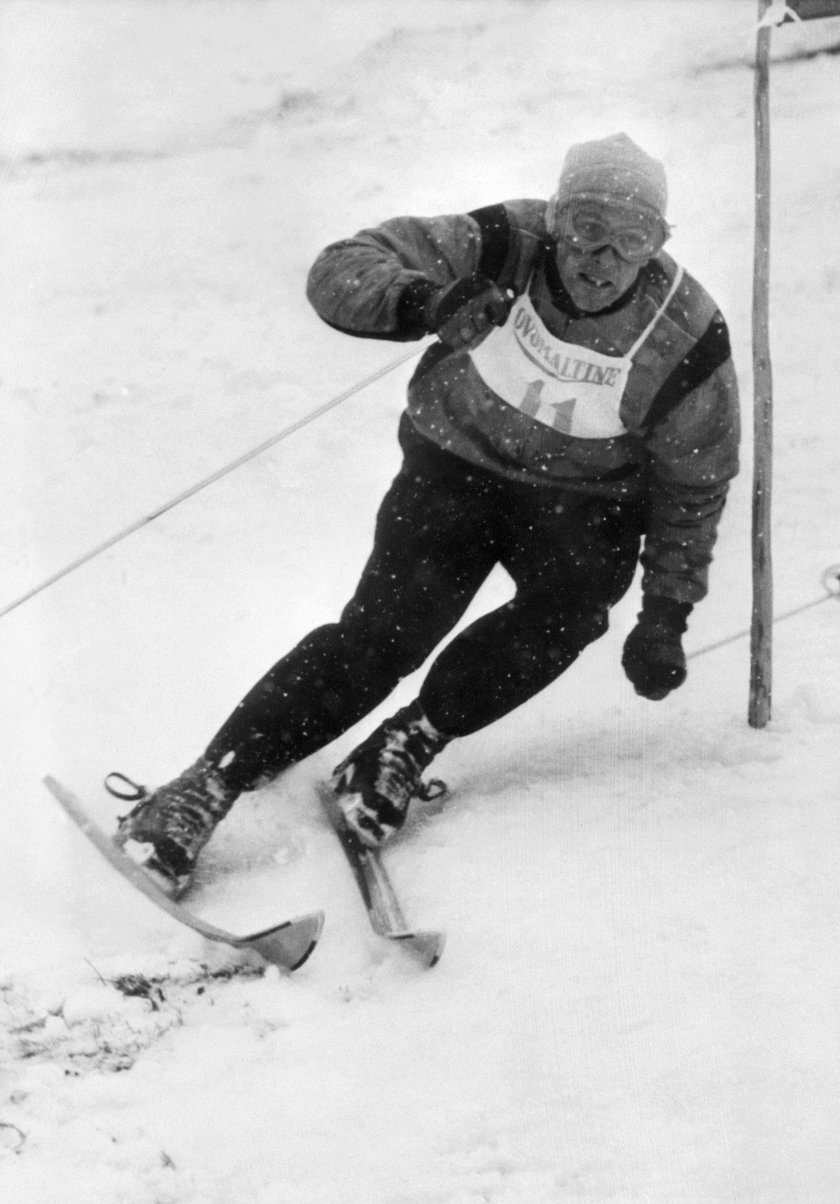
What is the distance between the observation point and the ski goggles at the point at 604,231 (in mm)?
2121

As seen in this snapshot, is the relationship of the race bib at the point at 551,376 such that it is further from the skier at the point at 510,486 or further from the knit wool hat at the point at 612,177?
the knit wool hat at the point at 612,177

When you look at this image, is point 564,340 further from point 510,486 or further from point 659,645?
point 659,645

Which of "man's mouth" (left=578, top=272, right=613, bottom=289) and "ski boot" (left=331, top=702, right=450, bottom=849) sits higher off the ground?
"man's mouth" (left=578, top=272, right=613, bottom=289)

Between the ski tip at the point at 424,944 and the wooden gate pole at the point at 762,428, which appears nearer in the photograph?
the ski tip at the point at 424,944

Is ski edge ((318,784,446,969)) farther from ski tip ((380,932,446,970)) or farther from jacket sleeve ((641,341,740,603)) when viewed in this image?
jacket sleeve ((641,341,740,603))

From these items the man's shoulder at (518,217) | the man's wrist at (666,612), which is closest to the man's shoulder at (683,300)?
the man's shoulder at (518,217)

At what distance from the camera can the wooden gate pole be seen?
9.30 ft

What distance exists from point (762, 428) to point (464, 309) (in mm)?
1097

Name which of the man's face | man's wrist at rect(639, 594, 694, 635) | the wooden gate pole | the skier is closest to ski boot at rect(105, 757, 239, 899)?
the skier

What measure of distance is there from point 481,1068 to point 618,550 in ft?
3.62

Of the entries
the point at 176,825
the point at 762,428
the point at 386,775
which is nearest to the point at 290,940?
the point at 176,825

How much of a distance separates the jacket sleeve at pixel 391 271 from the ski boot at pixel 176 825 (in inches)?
37.5

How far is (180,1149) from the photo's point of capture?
1.63m

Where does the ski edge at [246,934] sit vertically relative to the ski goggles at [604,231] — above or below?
below
